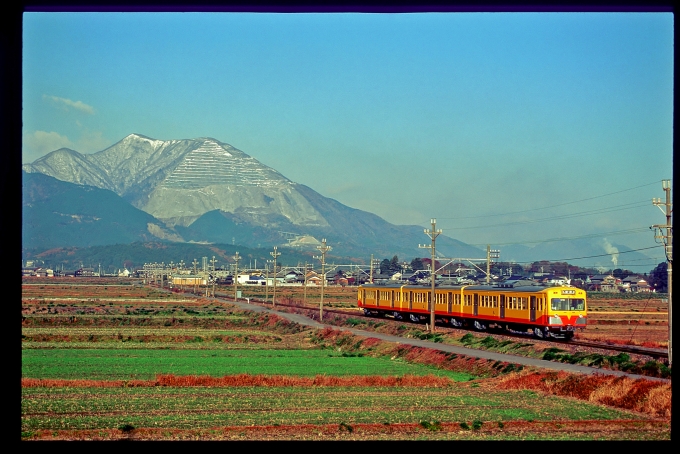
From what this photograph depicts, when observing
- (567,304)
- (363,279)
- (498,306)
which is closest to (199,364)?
(498,306)

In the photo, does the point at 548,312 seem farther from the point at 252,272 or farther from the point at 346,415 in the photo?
the point at 252,272

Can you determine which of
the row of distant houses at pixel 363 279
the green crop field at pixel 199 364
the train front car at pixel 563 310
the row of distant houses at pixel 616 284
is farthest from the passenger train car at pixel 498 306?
the row of distant houses at pixel 616 284

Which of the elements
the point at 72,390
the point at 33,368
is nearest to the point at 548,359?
the point at 72,390

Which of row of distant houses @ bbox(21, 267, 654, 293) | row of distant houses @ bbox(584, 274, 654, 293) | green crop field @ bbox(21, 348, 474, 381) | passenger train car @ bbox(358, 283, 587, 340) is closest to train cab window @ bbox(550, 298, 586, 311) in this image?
passenger train car @ bbox(358, 283, 587, 340)

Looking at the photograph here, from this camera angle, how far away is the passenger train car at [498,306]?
30.5 meters

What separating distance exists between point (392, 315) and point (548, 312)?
21006 mm

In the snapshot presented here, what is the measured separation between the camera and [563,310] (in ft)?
100

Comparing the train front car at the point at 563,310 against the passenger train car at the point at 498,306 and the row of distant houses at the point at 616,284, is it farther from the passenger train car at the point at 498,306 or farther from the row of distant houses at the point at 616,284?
the row of distant houses at the point at 616,284

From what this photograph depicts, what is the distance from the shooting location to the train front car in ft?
99.3

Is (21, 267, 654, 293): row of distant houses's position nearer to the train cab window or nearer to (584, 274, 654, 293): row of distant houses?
(584, 274, 654, 293): row of distant houses

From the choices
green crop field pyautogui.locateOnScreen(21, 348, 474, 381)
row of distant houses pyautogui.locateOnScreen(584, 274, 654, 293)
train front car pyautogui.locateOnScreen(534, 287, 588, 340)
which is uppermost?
row of distant houses pyautogui.locateOnScreen(584, 274, 654, 293)
